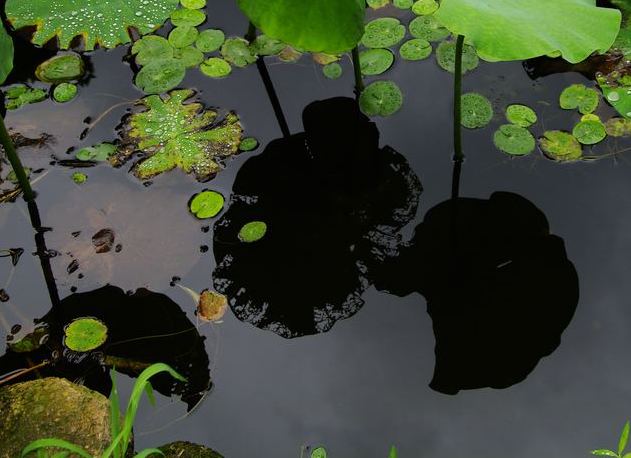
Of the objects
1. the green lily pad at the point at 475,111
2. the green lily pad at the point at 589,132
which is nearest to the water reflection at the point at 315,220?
the green lily pad at the point at 475,111

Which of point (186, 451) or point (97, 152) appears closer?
point (186, 451)

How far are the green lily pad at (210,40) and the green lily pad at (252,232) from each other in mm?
1024

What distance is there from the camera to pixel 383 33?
3229 mm

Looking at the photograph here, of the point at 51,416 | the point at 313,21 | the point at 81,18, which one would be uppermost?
the point at 313,21

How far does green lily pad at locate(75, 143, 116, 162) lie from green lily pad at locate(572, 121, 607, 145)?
6.30 ft

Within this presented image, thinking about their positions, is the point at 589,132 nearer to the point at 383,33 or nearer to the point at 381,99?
the point at 381,99

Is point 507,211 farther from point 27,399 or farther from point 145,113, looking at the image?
point 27,399

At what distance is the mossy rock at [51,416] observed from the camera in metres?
2.11

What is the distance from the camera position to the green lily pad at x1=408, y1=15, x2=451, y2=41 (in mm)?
3203

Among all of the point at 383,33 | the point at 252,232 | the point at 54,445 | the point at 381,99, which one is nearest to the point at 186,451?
the point at 54,445

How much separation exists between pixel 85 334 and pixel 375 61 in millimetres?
1694

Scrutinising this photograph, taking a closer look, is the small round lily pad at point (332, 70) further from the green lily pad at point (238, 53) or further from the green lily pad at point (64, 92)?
the green lily pad at point (64, 92)

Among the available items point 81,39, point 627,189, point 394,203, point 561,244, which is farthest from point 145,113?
point 627,189

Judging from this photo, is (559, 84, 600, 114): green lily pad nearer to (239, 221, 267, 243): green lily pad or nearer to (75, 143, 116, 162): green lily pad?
(239, 221, 267, 243): green lily pad
